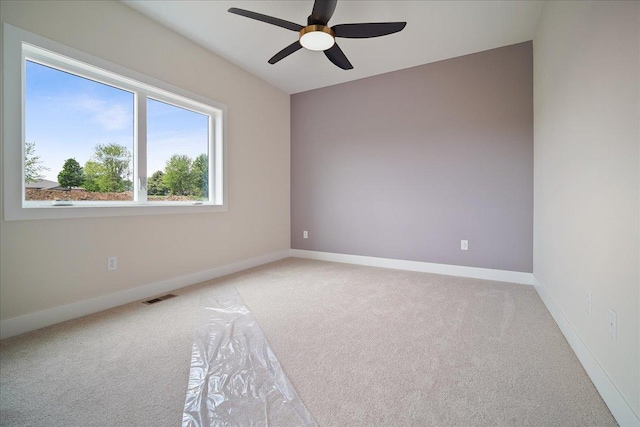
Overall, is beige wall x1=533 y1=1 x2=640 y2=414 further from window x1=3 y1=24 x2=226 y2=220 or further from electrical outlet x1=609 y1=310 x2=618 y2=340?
window x1=3 y1=24 x2=226 y2=220

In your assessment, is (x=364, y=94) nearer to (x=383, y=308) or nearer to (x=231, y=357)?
(x=383, y=308)

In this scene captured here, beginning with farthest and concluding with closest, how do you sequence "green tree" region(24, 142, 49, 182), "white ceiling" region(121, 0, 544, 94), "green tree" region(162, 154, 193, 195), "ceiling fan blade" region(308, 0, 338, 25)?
"green tree" region(162, 154, 193, 195), "white ceiling" region(121, 0, 544, 94), "green tree" region(24, 142, 49, 182), "ceiling fan blade" region(308, 0, 338, 25)

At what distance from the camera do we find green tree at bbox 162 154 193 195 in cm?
305

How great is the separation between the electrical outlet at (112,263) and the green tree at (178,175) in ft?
3.02

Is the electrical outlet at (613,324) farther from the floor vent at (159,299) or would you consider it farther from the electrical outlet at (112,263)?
the electrical outlet at (112,263)

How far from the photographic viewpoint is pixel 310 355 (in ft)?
5.52

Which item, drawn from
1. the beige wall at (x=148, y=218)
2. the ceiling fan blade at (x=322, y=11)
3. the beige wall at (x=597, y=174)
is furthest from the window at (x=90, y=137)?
the beige wall at (x=597, y=174)

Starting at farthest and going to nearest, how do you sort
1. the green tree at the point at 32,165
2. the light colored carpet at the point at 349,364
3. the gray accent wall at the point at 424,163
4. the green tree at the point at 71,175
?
the gray accent wall at the point at 424,163 → the green tree at the point at 71,175 → the green tree at the point at 32,165 → the light colored carpet at the point at 349,364

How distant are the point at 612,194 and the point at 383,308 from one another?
5.54 ft

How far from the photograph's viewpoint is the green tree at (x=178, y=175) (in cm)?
305

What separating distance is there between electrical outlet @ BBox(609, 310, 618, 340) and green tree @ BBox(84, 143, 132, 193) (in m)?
3.57

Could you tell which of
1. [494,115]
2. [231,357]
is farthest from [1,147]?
[494,115]

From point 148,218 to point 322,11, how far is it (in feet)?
7.86

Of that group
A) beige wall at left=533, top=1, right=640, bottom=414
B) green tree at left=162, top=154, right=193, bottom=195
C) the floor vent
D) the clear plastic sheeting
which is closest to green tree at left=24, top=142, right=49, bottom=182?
green tree at left=162, top=154, right=193, bottom=195
